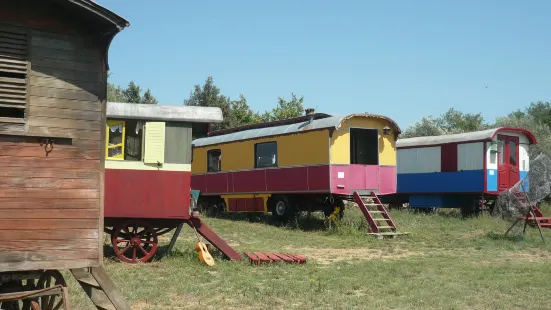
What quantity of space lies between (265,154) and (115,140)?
946 cm

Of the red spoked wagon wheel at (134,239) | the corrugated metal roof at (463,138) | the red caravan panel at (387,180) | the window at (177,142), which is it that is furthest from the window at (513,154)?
the red spoked wagon wheel at (134,239)

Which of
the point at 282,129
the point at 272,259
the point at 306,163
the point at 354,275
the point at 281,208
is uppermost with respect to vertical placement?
the point at 282,129

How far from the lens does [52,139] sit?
639cm

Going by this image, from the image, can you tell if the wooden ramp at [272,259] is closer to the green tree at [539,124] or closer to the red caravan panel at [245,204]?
the red caravan panel at [245,204]

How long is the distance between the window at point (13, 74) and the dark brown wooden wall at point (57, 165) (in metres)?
0.07

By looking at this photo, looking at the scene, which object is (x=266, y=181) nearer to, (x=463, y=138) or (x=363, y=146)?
(x=363, y=146)

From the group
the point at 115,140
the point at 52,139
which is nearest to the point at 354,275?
the point at 115,140

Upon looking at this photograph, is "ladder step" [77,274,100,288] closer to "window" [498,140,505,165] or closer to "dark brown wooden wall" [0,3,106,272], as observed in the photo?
"dark brown wooden wall" [0,3,106,272]

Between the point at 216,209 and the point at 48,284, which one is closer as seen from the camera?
the point at 48,284

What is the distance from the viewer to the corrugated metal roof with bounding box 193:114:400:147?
18361mm

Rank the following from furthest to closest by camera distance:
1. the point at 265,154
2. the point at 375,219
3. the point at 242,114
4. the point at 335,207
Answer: the point at 242,114
the point at 265,154
the point at 335,207
the point at 375,219

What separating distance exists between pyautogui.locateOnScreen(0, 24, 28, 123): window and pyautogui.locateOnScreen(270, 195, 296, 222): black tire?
1440 centimetres

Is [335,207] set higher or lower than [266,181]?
lower

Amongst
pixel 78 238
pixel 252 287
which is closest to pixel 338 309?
pixel 252 287
